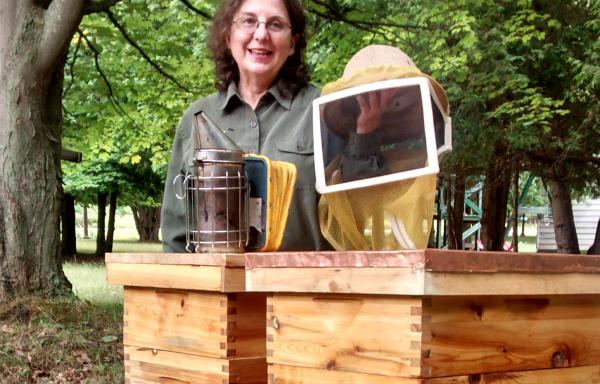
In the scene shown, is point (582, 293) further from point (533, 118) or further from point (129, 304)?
point (533, 118)

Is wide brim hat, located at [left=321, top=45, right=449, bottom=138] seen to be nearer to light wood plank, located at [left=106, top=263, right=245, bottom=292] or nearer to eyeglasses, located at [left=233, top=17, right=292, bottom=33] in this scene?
eyeglasses, located at [left=233, top=17, right=292, bottom=33]

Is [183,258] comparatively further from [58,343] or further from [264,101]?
[58,343]

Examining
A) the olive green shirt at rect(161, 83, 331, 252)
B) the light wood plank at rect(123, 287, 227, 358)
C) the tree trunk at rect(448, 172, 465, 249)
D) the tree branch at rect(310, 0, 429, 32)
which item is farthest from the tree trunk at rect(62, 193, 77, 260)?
the light wood plank at rect(123, 287, 227, 358)

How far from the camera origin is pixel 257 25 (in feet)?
9.13

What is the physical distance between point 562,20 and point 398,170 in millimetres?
11925

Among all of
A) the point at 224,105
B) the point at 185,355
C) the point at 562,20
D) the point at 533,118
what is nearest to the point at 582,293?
the point at 185,355

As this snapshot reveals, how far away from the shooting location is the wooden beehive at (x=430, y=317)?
1.88 meters

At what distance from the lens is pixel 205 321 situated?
8.27 feet

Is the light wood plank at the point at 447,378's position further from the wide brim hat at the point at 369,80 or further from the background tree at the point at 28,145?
the background tree at the point at 28,145

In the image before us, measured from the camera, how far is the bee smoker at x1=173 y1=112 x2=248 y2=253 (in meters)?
2.46

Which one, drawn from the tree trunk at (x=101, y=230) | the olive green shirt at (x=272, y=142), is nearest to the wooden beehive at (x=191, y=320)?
the olive green shirt at (x=272, y=142)

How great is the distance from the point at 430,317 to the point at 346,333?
264 millimetres

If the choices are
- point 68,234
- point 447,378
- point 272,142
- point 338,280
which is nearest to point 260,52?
point 272,142

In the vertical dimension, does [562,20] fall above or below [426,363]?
above
